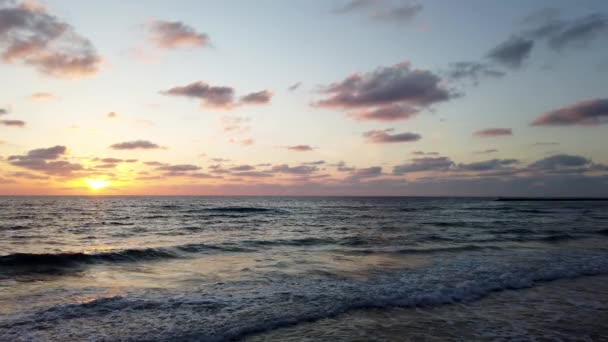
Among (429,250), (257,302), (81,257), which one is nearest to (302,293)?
(257,302)

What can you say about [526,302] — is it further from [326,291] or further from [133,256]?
[133,256]

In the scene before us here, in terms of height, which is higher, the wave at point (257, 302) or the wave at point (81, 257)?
the wave at point (257, 302)

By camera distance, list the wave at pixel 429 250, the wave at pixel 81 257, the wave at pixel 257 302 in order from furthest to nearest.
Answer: the wave at pixel 429 250 → the wave at pixel 81 257 → the wave at pixel 257 302

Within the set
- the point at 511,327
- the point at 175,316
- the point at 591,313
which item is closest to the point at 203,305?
the point at 175,316

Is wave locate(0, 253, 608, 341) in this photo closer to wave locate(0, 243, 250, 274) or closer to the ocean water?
the ocean water

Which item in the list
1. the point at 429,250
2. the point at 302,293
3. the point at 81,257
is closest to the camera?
the point at 302,293

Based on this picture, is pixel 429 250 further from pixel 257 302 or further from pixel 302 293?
pixel 257 302

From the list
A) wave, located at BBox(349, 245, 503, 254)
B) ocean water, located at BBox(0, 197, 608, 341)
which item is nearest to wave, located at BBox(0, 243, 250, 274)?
ocean water, located at BBox(0, 197, 608, 341)

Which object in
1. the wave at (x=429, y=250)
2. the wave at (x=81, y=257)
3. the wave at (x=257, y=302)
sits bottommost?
the wave at (x=429, y=250)

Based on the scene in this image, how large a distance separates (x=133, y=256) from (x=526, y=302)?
1790 cm

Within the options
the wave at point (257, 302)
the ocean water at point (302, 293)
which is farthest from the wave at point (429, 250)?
the wave at point (257, 302)

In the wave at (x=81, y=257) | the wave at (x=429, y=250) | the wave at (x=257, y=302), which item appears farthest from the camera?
the wave at (x=429, y=250)

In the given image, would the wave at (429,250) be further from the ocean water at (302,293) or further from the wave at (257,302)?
the wave at (257,302)

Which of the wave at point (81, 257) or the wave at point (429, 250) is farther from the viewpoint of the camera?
the wave at point (429, 250)
